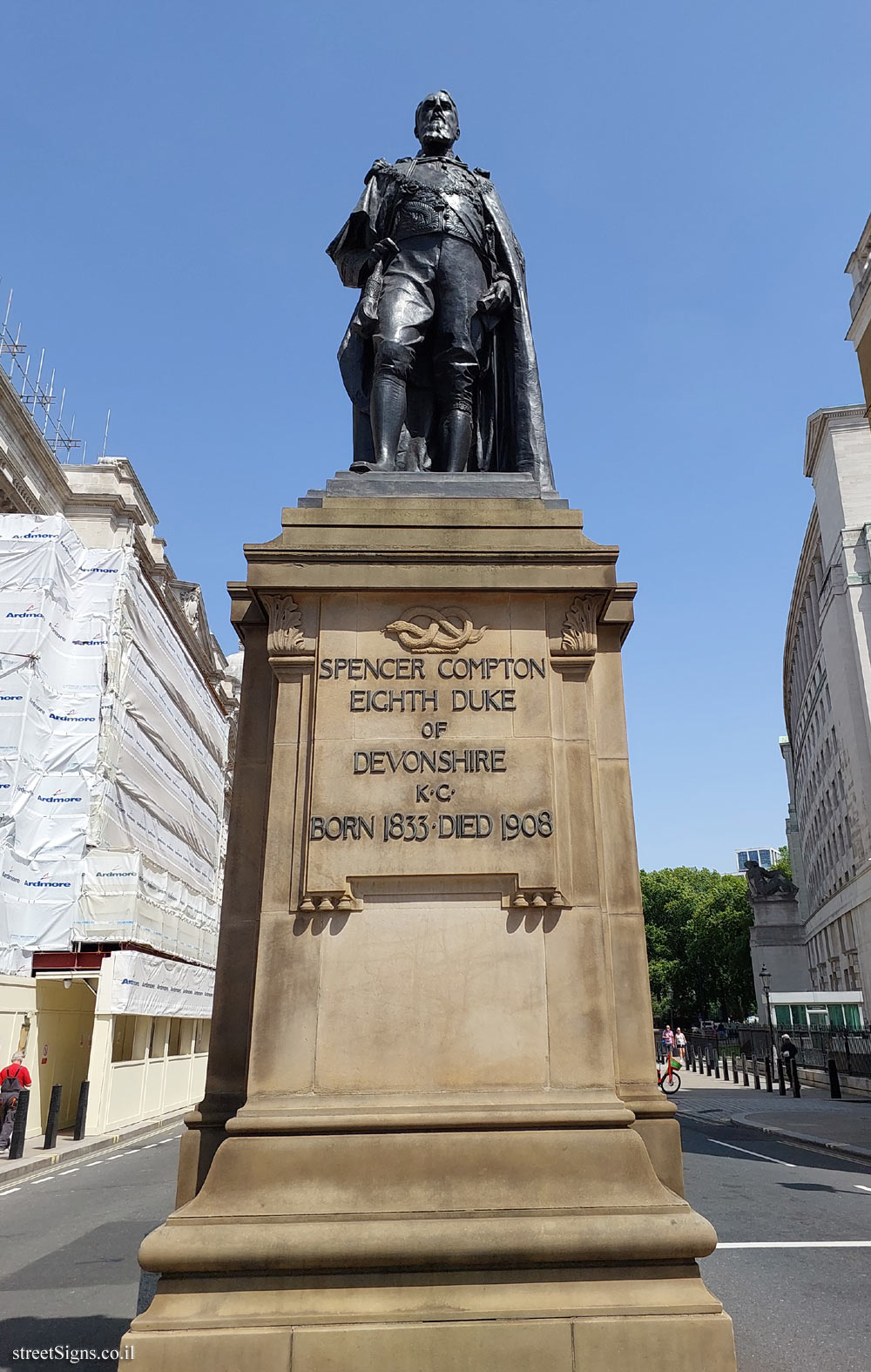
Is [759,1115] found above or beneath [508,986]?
beneath

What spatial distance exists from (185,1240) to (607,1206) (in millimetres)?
Answer: 1802

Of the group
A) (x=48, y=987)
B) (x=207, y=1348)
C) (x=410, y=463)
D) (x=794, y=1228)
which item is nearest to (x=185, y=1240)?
(x=207, y=1348)

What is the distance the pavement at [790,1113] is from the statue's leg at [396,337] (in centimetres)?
1691

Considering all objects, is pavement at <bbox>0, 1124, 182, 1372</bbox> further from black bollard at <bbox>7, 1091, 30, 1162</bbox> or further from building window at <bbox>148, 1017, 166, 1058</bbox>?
building window at <bbox>148, 1017, 166, 1058</bbox>

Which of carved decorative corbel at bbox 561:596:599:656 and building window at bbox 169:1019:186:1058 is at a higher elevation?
carved decorative corbel at bbox 561:596:599:656

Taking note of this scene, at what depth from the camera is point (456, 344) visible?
23.0 ft

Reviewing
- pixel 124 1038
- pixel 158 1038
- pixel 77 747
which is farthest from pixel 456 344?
pixel 158 1038

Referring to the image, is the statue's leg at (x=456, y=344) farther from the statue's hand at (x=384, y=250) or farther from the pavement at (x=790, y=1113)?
the pavement at (x=790, y=1113)

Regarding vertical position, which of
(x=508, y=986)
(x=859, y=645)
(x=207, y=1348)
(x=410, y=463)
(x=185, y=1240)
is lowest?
(x=207, y=1348)

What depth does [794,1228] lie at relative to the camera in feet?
35.0

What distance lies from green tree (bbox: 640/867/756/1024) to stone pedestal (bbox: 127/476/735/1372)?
296ft

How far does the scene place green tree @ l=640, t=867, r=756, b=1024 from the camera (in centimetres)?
9238

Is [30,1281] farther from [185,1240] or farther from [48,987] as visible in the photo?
[48,987]

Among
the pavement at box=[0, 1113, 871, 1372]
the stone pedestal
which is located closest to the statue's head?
the stone pedestal
